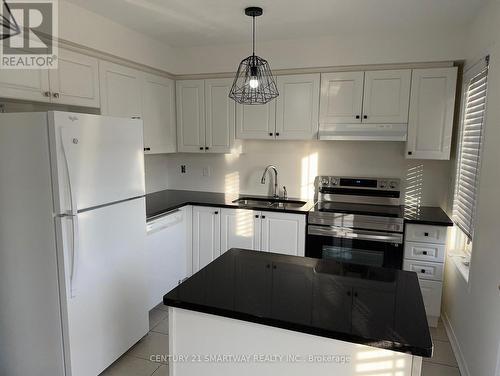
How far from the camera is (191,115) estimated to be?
375 centimetres

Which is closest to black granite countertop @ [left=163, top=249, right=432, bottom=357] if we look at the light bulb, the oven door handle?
the light bulb

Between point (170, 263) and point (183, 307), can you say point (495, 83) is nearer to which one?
point (183, 307)

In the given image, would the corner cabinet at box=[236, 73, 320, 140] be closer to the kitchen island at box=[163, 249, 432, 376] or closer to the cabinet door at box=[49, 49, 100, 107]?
the cabinet door at box=[49, 49, 100, 107]

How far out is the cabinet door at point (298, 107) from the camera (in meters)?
3.31

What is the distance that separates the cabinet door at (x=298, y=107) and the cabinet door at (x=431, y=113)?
0.85 metres

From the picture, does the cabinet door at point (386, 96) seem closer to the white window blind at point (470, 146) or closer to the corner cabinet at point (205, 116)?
the white window blind at point (470, 146)

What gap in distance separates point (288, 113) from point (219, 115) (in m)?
0.74

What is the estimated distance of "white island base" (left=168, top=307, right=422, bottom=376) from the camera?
127 centimetres

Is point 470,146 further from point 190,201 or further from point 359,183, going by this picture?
point 190,201

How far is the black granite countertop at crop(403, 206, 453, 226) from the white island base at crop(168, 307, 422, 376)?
1.84 meters

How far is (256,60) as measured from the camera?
217cm

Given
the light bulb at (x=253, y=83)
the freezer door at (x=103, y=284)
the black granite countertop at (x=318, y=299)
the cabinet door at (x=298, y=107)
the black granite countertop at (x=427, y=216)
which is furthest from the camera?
the cabinet door at (x=298, y=107)

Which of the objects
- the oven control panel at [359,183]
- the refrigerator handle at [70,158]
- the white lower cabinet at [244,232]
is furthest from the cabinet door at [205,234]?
the refrigerator handle at [70,158]

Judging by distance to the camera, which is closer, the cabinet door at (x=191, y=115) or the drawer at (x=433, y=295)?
the drawer at (x=433, y=295)
